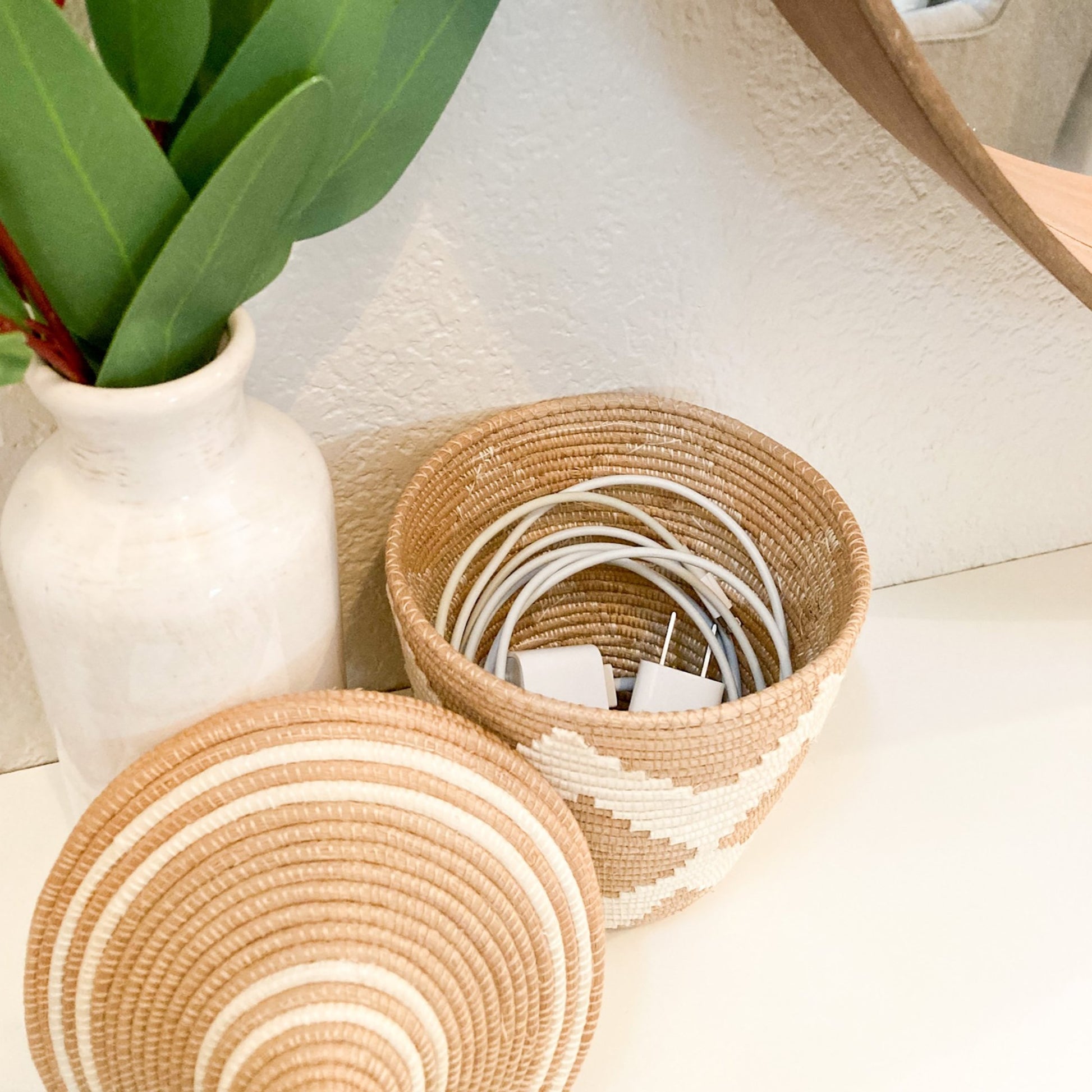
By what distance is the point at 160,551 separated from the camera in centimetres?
45

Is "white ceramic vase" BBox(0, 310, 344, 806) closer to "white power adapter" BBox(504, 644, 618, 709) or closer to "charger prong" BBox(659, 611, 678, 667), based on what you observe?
"white power adapter" BBox(504, 644, 618, 709)

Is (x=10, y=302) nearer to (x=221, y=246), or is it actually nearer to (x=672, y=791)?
(x=221, y=246)

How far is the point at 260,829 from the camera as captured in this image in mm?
461

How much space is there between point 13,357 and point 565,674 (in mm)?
404

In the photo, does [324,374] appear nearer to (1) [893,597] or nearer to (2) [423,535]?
(2) [423,535]

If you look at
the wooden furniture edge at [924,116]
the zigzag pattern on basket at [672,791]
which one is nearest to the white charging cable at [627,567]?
the zigzag pattern on basket at [672,791]

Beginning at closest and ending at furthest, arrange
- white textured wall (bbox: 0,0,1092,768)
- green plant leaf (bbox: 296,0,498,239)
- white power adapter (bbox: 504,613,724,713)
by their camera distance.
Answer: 1. green plant leaf (bbox: 296,0,498,239)
2. white textured wall (bbox: 0,0,1092,768)
3. white power adapter (bbox: 504,613,724,713)

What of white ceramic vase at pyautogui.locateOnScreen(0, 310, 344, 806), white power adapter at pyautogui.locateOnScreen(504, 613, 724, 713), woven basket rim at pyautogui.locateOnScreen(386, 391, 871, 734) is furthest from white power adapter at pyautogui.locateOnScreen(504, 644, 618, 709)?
white ceramic vase at pyautogui.locateOnScreen(0, 310, 344, 806)

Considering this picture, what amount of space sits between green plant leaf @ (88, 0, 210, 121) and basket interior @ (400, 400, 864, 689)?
0.28 m

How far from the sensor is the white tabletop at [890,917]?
0.61 meters

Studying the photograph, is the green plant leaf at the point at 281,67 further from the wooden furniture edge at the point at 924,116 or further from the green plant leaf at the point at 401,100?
the wooden furniture edge at the point at 924,116

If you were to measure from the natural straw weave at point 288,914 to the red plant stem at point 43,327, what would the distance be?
0.17m

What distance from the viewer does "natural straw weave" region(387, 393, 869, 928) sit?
515 millimetres

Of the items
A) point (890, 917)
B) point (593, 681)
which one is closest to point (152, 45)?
point (593, 681)
